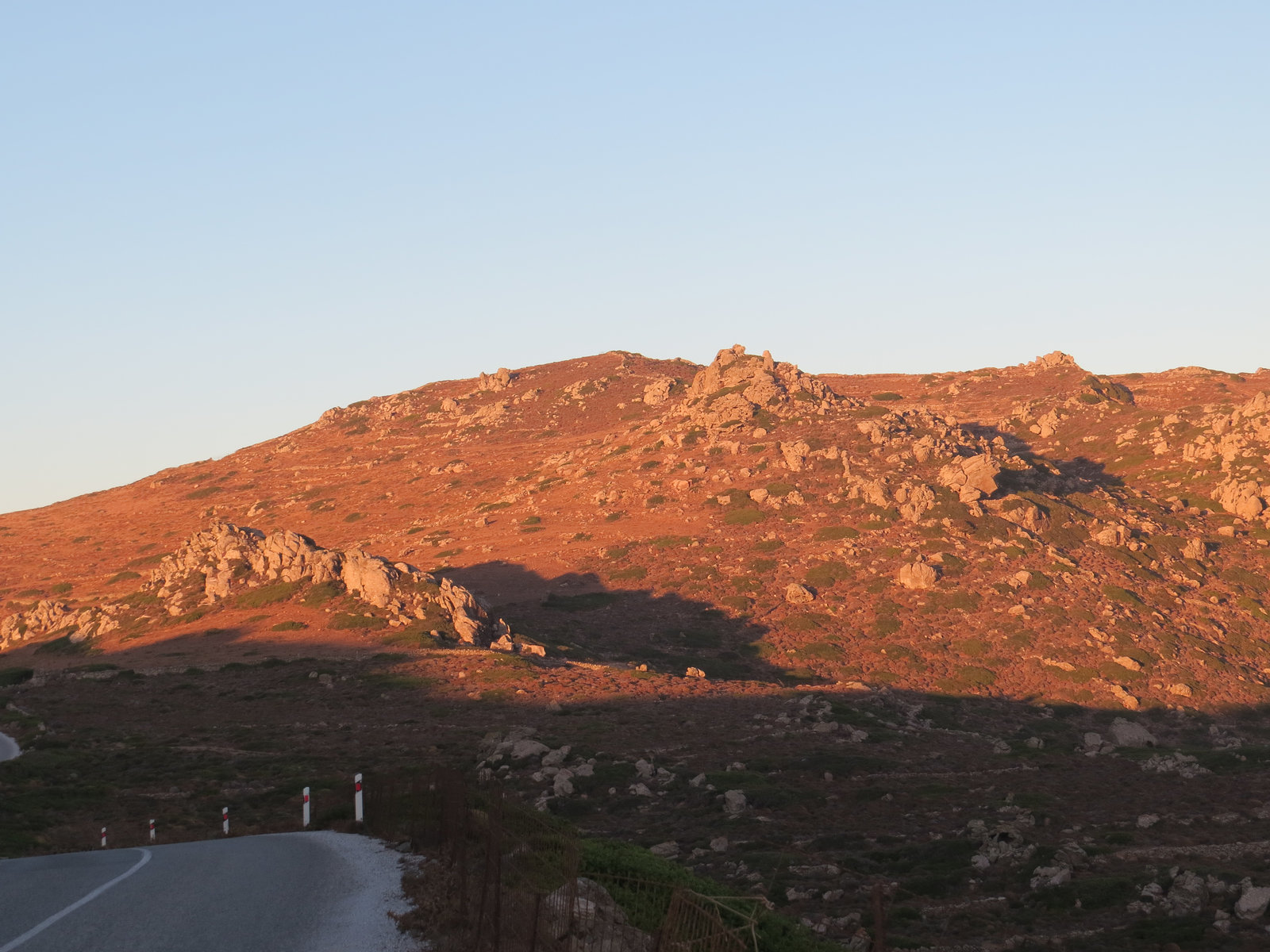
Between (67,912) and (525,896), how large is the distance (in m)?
7.44

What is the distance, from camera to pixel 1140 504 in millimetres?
100250

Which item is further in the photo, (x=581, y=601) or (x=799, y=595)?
(x=581, y=601)

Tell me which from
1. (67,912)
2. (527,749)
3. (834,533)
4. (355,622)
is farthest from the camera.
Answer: (834,533)

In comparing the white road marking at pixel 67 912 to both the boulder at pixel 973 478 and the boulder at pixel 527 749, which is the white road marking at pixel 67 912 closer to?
the boulder at pixel 527 749

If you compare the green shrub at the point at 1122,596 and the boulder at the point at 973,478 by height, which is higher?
the boulder at the point at 973,478

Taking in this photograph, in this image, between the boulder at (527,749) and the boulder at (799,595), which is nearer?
the boulder at (527,749)

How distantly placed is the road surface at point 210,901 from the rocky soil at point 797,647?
1240cm

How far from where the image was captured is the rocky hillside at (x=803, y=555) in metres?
73.3

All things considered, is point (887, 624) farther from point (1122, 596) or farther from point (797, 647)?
point (1122, 596)

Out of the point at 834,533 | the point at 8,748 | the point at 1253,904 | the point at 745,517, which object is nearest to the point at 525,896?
the point at 1253,904

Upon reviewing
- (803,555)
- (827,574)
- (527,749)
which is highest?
(803,555)

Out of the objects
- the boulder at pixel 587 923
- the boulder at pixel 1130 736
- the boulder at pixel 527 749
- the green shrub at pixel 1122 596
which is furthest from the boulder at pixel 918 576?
the boulder at pixel 587 923

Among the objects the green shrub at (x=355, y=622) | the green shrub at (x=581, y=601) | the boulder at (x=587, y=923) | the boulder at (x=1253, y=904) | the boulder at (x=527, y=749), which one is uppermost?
the boulder at (x=587, y=923)

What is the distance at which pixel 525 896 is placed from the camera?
16.3 meters
